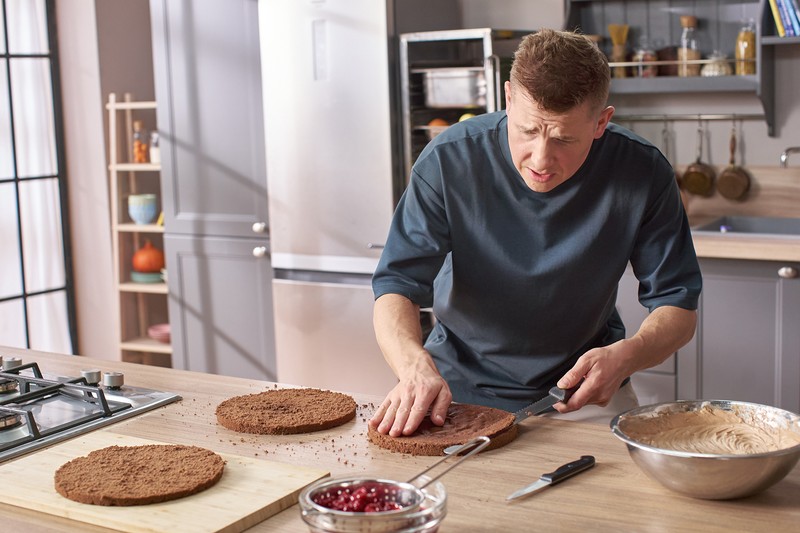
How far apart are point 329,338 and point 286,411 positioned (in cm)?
224

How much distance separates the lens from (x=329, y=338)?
13.5 ft

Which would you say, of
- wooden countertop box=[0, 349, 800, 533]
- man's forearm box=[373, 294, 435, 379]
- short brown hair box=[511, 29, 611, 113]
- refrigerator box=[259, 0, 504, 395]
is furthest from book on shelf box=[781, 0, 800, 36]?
wooden countertop box=[0, 349, 800, 533]

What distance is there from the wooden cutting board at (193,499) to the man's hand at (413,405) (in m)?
0.21

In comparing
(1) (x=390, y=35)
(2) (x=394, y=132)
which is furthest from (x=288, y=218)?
(1) (x=390, y=35)

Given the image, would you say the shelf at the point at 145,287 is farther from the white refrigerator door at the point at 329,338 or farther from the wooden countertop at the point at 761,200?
the wooden countertop at the point at 761,200

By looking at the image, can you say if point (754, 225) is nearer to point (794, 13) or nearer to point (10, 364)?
point (794, 13)

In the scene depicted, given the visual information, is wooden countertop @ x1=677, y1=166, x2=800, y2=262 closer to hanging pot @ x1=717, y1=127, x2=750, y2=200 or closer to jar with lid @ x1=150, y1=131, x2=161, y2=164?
hanging pot @ x1=717, y1=127, x2=750, y2=200

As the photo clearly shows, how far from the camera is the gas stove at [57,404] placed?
177cm

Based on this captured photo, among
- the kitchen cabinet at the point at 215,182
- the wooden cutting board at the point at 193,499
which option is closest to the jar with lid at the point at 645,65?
the kitchen cabinet at the point at 215,182

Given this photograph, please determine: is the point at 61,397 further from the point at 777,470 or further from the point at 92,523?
the point at 777,470

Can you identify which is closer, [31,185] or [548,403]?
[548,403]

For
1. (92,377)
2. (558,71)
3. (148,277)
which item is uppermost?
(558,71)

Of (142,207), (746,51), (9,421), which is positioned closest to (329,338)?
(142,207)

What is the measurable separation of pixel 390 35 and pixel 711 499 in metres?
2.71
